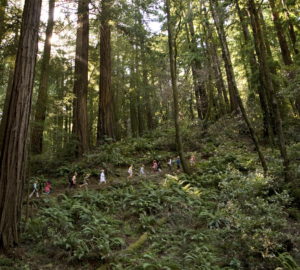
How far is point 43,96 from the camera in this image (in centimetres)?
1298

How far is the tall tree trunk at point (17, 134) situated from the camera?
6.38m

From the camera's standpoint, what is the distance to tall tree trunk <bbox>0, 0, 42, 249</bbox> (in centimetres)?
638

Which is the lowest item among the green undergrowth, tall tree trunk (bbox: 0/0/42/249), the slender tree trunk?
the green undergrowth

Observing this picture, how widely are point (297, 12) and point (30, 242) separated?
50.1 ft

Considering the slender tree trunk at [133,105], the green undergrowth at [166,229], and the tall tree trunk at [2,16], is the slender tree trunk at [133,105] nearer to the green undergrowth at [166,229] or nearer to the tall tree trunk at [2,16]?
the tall tree trunk at [2,16]

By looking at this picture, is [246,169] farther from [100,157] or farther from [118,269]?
[118,269]

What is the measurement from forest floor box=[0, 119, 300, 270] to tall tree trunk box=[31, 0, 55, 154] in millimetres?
1276

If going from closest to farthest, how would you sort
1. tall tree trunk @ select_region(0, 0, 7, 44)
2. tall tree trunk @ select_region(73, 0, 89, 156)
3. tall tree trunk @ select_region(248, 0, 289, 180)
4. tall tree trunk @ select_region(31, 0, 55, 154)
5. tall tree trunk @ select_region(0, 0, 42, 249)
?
1. tall tree trunk @ select_region(0, 0, 42, 249)
2. tall tree trunk @ select_region(248, 0, 289, 180)
3. tall tree trunk @ select_region(0, 0, 7, 44)
4. tall tree trunk @ select_region(31, 0, 55, 154)
5. tall tree trunk @ select_region(73, 0, 89, 156)

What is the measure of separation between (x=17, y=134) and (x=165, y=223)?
5.36m

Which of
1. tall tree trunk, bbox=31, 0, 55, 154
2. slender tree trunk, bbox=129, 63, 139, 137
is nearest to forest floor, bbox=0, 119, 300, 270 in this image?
tall tree trunk, bbox=31, 0, 55, 154

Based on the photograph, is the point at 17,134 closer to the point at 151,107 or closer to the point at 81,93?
the point at 81,93

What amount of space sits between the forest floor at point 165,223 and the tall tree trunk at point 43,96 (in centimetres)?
128

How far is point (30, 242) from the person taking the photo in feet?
23.2

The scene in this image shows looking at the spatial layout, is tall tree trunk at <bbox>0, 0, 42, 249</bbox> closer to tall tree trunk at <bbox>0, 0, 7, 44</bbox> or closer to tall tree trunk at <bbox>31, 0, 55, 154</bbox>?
tall tree trunk at <bbox>0, 0, 7, 44</bbox>
